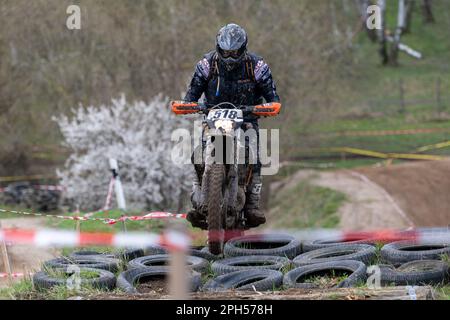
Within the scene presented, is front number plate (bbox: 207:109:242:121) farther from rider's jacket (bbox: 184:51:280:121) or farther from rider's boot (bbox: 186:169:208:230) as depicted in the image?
rider's boot (bbox: 186:169:208:230)

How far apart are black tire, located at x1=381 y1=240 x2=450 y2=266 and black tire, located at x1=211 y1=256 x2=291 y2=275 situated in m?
0.99

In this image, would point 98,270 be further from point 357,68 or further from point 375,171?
point 357,68

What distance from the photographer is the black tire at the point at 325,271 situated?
7349mm

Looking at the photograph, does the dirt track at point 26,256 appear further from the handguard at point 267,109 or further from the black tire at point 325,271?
the black tire at point 325,271

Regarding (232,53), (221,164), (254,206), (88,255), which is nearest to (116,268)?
(88,255)

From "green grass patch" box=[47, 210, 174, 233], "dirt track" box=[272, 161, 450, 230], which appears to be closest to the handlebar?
"green grass patch" box=[47, 210, 174, 233]

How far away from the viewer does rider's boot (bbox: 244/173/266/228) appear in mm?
9492

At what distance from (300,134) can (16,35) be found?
9187mm

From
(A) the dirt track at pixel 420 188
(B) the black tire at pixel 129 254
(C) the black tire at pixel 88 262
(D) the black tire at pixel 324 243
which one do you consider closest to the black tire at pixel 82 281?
(C) the black tire at pixel 88 262

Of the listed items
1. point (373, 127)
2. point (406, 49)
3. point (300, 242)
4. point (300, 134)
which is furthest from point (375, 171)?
point (406, 49)

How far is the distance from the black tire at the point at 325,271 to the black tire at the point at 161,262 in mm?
1048

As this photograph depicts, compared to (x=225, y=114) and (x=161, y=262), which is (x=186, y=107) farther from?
(x=161, y=262)

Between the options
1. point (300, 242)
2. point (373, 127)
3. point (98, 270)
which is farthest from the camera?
point (373, 127)

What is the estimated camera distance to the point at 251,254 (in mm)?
8938
